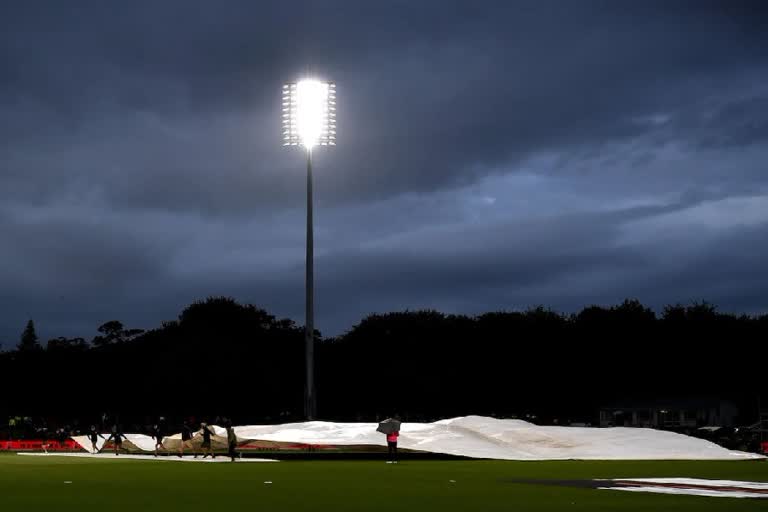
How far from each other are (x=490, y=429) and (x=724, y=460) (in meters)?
11.6

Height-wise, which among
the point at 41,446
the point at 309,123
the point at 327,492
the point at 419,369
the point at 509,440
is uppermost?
the point at 309,123

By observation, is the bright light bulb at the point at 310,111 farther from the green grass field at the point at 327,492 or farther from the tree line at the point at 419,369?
the tree line at the point at 419,369

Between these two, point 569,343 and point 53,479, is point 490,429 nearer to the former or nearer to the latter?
point 53,479

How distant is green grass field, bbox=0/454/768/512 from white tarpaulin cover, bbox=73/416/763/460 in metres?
14.6

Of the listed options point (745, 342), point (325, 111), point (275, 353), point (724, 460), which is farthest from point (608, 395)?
point (724, 460)

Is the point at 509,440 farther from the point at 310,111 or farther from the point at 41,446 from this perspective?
the point at 41,446

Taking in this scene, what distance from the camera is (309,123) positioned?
6581 centimetres

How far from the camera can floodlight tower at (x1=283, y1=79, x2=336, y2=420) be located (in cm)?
6247

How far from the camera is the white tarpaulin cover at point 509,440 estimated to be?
50.7 m

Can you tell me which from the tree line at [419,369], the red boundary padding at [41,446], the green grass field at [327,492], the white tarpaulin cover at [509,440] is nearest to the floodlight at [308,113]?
the white tarpaulin cover at [509,440]

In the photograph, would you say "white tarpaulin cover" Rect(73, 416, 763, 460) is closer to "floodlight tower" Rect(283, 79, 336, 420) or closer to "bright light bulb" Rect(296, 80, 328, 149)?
"floodlight tower" Rect(283, 79, 336, 420)

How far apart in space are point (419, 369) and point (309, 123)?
6150 cm

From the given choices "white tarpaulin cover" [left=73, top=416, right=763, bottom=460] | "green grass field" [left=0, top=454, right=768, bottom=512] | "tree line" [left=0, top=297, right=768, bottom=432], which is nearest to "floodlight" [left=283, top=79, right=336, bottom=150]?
"white tarpaulin cover" [left=73, top=416, right=763, bottom=460]

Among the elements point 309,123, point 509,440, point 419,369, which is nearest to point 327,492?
point 509,440
